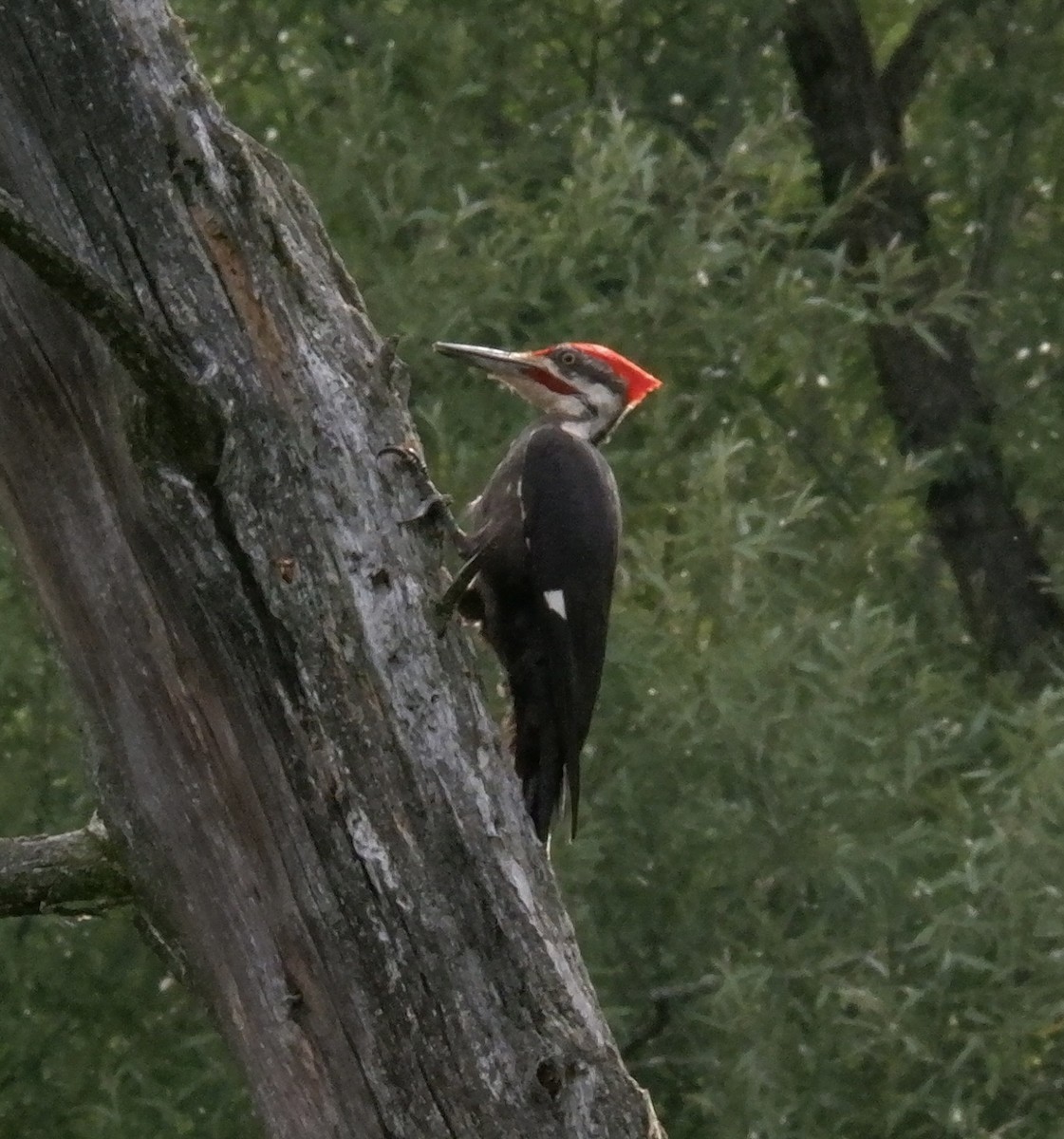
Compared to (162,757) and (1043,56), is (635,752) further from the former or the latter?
(1043,56)

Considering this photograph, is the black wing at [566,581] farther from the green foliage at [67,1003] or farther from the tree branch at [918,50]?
the tree branch at [918,50]

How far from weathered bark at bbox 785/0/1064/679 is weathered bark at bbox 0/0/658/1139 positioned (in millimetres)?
3977

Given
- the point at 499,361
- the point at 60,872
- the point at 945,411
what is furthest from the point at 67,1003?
the point at 945,411

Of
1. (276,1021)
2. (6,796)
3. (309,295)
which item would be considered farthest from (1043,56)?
(276,1021)

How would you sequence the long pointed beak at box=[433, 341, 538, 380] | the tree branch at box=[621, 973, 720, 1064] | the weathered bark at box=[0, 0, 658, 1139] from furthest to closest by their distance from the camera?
the tree branch at box=[621, 973, 720, 1064] → the long pointed beak at box=[433, 341, 538, 380] → the weathered bark at box=[0, 0, 658, 1139]

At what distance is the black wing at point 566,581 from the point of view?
327 centimetres

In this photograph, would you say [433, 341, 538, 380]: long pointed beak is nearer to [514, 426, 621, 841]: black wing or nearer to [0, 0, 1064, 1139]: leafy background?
[514, 426, 621, 841]: black wing

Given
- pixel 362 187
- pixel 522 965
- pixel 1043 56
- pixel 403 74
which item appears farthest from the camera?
pixel 1043 56

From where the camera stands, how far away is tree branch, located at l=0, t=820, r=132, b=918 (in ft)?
8.08

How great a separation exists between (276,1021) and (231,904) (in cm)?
14

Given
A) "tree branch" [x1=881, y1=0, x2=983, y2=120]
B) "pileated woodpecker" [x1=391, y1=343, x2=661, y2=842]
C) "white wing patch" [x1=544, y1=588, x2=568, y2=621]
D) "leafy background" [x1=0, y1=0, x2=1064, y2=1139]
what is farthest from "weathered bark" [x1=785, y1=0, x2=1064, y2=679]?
"white wing patch" [x1=544, y1=588, x2=568, y2=621]

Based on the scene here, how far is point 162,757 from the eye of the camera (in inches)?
90.8

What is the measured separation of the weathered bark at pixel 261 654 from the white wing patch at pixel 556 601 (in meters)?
1.14

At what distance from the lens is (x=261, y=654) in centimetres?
223
